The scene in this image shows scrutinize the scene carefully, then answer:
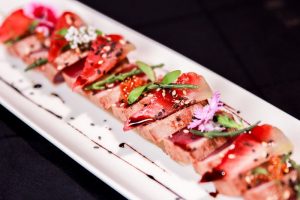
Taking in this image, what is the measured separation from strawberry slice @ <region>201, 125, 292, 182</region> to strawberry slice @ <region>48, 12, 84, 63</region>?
200 cm

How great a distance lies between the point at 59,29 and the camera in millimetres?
4965

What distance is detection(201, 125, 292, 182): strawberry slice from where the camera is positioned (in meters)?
3.50

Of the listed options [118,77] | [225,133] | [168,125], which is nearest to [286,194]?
[225,133]

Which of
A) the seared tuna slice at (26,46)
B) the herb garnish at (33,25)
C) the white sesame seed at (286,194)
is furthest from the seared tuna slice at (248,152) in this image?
the herb garnish at (33,25)

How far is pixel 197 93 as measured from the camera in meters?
4.11

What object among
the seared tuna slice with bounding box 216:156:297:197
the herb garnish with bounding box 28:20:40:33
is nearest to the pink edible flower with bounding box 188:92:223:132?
the seared tuna slice with bounding box 216:156:297:197

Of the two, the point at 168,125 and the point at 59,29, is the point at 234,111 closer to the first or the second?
the point at 168,125

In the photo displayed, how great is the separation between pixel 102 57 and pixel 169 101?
813mm

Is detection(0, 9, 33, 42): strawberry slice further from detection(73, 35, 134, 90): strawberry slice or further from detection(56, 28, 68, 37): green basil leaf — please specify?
detection(73, 35, 134, 90): strawberry slice

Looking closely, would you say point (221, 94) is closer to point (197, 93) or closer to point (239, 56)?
point (197, 93)

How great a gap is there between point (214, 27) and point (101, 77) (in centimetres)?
157

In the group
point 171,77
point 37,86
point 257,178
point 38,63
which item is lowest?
point 37,86

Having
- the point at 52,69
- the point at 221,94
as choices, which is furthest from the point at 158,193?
the point at 52,69

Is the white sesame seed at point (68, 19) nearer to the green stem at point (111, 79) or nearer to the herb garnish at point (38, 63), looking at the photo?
the herb garnish at point (38, 63)
